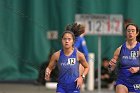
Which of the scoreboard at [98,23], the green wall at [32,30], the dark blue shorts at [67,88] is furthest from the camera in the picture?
the green wall at [32,30]

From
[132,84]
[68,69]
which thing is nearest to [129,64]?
[132,84]

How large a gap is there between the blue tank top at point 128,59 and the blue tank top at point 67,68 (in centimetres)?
81

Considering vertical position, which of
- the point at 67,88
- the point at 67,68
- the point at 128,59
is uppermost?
the point at 128,59

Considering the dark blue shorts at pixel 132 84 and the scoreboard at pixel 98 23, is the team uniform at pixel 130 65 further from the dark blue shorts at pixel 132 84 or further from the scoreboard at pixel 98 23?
the scoreboard at pixel 98 23

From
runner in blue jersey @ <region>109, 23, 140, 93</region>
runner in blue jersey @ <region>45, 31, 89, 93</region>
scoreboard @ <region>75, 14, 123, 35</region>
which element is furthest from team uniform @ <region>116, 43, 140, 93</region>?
scoreboard @ <region>75, 14, 123, 35</region>

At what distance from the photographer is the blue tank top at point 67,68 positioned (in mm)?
9016

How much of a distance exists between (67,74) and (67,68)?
0.11 m

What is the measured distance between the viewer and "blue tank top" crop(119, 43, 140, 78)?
916 cm

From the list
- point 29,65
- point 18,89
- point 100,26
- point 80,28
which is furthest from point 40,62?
point 80,28

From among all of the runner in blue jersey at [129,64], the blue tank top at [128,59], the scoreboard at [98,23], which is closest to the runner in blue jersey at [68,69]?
the runner in blue jersey at [129,64]

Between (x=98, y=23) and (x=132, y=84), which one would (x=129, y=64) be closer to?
(x=132, y=84)

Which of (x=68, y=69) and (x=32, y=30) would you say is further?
(x=32, y=30)

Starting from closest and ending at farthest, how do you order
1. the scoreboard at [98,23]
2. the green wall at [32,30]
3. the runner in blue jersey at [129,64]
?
the runner in blue jersey at [129,64] → the scoreboard at [98,23] → the green wall at [32,30]

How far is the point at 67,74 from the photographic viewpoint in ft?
29.7
